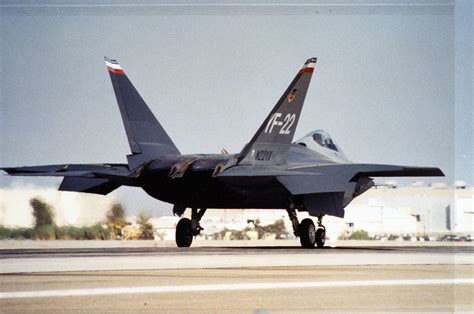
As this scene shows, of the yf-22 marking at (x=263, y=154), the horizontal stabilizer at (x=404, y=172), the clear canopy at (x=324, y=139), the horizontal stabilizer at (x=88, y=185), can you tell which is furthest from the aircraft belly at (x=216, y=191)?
the clear canopy at (x=324, y=139)

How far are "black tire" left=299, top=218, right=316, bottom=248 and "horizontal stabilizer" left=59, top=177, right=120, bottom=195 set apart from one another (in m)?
5.46

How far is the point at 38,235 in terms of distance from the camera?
2230 cm

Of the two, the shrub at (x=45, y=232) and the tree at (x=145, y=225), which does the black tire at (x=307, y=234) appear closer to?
the tree at (x=145, y=225)

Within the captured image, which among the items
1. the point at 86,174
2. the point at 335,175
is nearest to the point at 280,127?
the point at 335,175

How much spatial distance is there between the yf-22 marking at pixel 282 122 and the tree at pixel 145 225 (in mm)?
4269

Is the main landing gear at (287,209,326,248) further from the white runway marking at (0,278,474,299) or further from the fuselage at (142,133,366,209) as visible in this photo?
the white runway marking at (0,278,474,299)

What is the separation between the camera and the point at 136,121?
25984 millimetres

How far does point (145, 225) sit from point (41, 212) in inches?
187

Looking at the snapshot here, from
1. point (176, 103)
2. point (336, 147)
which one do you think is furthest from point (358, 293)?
point (336, 147)

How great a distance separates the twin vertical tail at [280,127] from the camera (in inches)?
976

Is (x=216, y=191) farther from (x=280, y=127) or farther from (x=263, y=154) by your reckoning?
(x=280, y=127)

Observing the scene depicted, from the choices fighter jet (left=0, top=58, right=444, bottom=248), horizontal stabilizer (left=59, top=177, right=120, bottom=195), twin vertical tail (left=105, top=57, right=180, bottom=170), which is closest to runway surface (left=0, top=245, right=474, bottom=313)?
fighter jet (left=0, top=58, right=444, bottom=248)

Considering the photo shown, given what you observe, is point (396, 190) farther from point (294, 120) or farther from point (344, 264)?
point (344, 264)

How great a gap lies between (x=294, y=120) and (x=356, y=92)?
226 inches
